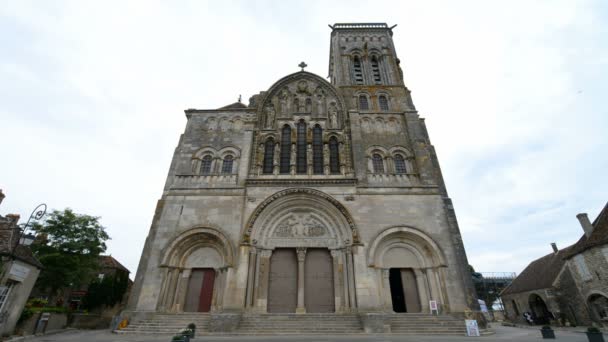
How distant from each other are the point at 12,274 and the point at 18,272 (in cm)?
34

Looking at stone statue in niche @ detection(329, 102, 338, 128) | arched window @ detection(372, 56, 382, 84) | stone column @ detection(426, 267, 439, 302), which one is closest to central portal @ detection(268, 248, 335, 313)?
stone column @ detection(426, 267, 439, 302)

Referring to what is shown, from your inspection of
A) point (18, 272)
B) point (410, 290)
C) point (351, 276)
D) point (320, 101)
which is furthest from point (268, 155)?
point (18, 272)

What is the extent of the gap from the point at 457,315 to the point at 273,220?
10.3m

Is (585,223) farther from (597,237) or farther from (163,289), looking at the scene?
(163,289)

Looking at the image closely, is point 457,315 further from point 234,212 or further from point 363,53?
point 363,53

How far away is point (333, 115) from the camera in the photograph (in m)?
19.5

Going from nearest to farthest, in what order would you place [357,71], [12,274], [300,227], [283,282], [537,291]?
[12,274]
[283,282]
[300,227]
[537,291]
[357,71]

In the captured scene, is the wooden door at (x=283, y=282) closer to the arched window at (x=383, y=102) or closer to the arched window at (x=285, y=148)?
the arched window at (x=285, y=148)

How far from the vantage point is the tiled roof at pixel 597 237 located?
16266 millimetres

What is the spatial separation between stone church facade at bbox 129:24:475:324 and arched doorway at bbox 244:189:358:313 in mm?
57

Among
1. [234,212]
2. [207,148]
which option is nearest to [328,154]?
[234,212]

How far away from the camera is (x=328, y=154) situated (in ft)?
57.3

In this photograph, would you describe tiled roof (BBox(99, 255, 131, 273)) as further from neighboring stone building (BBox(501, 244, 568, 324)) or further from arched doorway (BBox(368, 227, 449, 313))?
neighboring stone building (BBox(501, 244, 568, 324))

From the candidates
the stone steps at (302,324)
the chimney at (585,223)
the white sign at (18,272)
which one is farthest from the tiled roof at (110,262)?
the chimney at (585,223)
